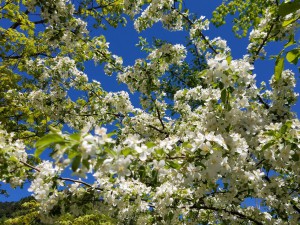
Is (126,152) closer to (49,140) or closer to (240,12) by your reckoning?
(49,140)

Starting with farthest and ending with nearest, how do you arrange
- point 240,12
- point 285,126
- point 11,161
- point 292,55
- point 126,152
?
point 240,12
point 11,161
point 285,126
point 126,152
point 292,55

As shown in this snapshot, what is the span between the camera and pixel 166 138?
338cm

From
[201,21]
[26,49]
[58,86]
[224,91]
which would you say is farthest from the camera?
[26,49]

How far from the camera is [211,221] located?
5.90 meters

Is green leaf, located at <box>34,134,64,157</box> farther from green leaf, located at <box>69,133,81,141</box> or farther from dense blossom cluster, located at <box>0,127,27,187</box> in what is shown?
dense blossom cluster, located at <box>0,127,27,187</box>

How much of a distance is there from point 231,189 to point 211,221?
1.83 meters

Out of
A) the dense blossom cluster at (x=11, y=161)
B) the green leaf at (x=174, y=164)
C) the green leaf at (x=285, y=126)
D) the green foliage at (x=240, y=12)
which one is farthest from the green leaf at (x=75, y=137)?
the green foliage at (x=240, y=12)

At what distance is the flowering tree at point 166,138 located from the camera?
2705 millimetres

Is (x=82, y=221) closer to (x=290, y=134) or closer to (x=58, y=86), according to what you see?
(x=58, y=86)

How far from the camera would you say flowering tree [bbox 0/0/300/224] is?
2.71 meters

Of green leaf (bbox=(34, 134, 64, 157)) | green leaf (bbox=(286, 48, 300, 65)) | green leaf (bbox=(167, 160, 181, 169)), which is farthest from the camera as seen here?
green leaf (bbox=(167, 160, 181, 169))

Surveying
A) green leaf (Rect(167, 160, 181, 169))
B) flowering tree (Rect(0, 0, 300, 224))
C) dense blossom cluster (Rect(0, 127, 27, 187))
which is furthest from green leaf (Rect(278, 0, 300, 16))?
dense blossom cluster (Rect(0, 127, 27, 187))

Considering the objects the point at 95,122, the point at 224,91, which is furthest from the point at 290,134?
the point at 95,122

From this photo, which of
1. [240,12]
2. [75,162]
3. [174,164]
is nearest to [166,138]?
[174,164]
